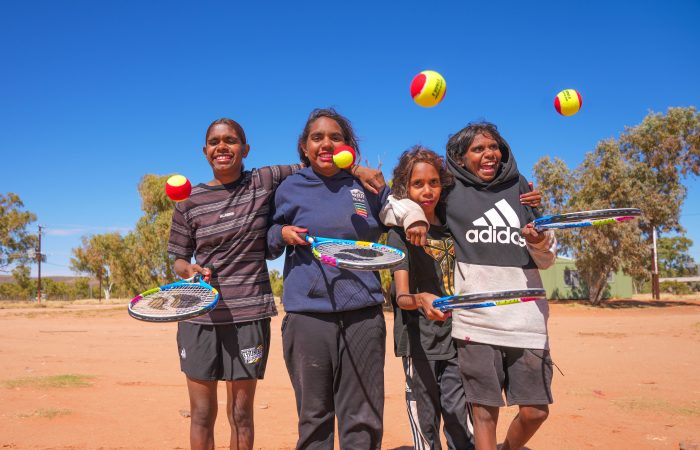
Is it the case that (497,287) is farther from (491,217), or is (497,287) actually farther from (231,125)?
(231,125)

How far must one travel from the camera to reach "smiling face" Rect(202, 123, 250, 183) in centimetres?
371

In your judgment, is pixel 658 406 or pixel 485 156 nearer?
pixel 485 156

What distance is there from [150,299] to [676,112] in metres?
37.5

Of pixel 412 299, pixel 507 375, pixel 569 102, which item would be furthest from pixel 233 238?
pixel 569 102

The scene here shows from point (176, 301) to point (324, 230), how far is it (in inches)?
44.8

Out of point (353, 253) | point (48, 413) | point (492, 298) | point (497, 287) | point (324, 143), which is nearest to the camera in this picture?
point (492, 298)

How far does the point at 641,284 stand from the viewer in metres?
59.6

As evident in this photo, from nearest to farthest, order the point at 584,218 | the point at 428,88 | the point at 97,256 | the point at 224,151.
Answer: the point at 584,218
the point at 224,151
the point at 428,88
the point at 97,256

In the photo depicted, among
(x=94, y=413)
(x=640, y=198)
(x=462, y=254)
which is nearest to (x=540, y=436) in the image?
(x=462, y=254)

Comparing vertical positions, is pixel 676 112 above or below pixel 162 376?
above

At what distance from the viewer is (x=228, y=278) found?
3.57 metres

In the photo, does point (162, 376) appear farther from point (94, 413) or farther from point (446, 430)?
point (446, 430)

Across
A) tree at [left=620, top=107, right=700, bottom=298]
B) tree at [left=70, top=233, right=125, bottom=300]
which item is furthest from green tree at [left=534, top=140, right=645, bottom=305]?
tree at [left=70, top=233, right=125, bottom=300]

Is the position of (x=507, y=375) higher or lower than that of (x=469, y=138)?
lower
